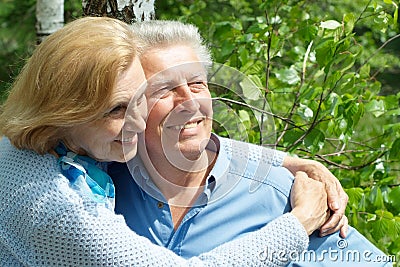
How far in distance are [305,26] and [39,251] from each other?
167 cm

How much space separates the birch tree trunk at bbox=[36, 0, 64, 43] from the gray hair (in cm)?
127

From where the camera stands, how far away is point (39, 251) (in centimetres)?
181

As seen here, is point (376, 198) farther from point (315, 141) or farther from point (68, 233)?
point (68, 233)

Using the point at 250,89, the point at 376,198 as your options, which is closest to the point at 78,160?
the point at 250,89

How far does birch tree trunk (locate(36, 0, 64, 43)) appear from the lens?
3340 millimetres

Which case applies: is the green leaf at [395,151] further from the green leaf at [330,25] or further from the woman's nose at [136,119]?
the woman's nose at [136,119]

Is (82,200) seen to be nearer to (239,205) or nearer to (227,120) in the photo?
(239,205)

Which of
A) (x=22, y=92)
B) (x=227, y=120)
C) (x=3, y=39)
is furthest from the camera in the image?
(x=3, y=39)

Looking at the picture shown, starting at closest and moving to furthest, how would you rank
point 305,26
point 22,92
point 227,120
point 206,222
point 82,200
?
point 82,200 < point 22,92 < point 206,222 < point 227,120 < point 305,26

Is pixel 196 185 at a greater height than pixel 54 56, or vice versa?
pixel 54 56

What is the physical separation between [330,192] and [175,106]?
51 centimetres

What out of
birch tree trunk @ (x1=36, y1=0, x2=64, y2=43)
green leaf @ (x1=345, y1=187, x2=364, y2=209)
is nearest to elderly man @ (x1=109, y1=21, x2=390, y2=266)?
green leaf @ (x1=345, y1=187, x2=364, y2=209)

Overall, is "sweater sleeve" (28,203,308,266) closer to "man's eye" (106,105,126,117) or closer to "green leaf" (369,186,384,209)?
"man's eye" (106,105,126,117)

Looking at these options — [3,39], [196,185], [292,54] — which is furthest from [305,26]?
[3,39]
